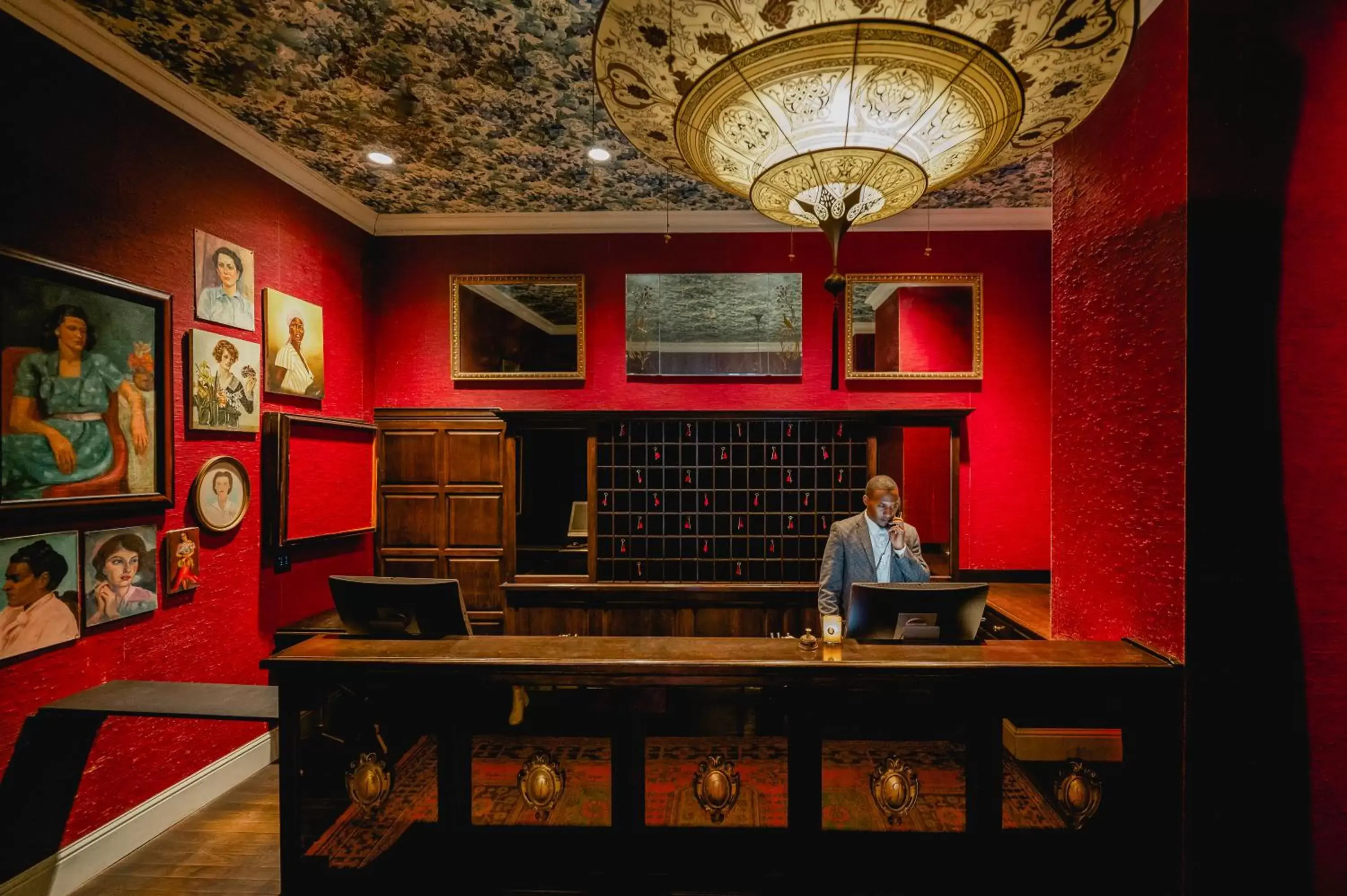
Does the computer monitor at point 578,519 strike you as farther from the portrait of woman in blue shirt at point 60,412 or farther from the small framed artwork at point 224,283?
the portrait of woman in blue shirt at point 60,412

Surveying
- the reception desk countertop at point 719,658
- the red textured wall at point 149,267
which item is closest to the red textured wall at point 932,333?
the reception desk countertop at point 719,658

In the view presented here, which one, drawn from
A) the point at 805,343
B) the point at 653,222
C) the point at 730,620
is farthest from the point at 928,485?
the point at 653,222

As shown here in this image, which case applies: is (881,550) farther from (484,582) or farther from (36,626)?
(36,626)

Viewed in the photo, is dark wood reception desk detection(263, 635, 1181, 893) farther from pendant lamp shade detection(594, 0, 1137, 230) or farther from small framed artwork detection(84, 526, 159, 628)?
pendant lamp shade detection(594, 0, 1137, 230)

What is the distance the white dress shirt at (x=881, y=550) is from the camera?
3225mm

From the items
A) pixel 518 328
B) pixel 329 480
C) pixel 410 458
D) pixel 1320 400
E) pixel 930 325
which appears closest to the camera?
pixel 1320 400

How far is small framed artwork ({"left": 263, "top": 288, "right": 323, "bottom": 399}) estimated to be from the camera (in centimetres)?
375

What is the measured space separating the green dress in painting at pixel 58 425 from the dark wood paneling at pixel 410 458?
6.64 ft

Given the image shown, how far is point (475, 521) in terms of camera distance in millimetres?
4645

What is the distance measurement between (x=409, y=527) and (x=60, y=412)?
241cm

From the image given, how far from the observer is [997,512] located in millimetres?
4734

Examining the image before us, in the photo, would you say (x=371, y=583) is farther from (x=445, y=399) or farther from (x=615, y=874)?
(x=445, y=399)

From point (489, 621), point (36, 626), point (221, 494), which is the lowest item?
point (489, 621)

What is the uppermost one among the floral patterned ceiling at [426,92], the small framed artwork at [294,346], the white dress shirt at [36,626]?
the floral patterned ceiling at [426,92]
